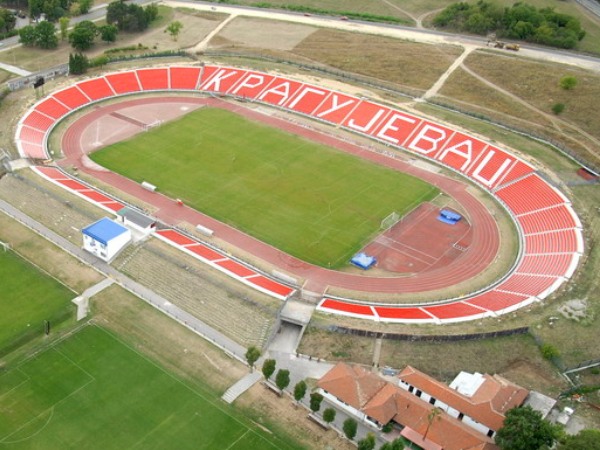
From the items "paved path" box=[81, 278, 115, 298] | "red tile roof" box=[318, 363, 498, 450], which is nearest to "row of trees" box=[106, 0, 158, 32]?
"paved path" box=[81, 278, 115, 298]

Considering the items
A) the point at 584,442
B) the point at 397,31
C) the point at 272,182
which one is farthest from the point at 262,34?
the point at 584,442

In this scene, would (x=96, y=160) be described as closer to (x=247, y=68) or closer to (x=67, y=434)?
(x=247, y=68)

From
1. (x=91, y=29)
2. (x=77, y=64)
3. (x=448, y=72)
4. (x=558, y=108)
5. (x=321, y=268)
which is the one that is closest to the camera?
(x=321, y=268)

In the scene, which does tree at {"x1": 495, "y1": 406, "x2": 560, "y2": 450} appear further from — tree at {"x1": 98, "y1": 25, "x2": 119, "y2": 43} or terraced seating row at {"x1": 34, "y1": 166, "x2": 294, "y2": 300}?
tree at {"x1": 98, "y1": 25, "x2": 119, "y2": 43}

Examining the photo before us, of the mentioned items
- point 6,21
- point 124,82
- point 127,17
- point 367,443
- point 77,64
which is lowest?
point 367,443

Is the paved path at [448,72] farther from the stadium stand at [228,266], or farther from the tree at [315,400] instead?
the tree at [315,400]

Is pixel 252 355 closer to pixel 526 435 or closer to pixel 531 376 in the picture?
pixel 526 435

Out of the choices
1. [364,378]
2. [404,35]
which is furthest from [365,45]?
[364,378]

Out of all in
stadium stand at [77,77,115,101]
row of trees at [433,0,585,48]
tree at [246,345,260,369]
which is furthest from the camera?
row of trees at [433,0,585,48]
